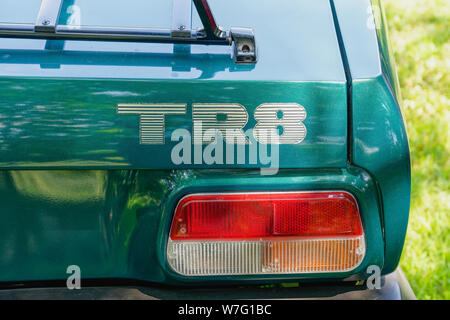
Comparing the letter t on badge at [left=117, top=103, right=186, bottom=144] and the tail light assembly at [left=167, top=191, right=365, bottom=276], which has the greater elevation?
the letter t on badge at [left=117, top=103, right=186, bottom=144]

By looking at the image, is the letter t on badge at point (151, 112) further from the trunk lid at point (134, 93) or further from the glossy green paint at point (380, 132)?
the glossy green paint at point (380, 132)

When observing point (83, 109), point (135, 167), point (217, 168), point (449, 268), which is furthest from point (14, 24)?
point (449, 268)

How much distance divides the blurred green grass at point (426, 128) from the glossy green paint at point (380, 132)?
156cm

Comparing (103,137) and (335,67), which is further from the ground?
(335,67)

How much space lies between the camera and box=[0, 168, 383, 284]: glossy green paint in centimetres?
139

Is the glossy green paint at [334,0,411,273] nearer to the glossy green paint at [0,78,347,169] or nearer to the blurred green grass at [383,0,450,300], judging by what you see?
the glossy green paint at [0,78,347,169]

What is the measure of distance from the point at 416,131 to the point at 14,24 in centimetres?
354

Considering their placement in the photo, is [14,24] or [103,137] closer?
[103,137]

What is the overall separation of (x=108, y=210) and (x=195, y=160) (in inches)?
10.6

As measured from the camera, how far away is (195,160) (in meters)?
1.38

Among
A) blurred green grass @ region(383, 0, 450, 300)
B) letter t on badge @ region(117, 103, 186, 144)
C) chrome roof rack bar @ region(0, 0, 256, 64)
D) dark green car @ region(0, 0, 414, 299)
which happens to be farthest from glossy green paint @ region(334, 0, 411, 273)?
blurred green grass @ region(383, 0, 450, 300)

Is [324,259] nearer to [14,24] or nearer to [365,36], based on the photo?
[365,36]

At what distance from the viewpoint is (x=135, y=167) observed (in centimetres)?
137

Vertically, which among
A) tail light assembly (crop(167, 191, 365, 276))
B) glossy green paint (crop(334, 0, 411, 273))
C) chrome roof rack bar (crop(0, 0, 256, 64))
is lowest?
tail light assembly (crop(167, 191, 365, 276))
